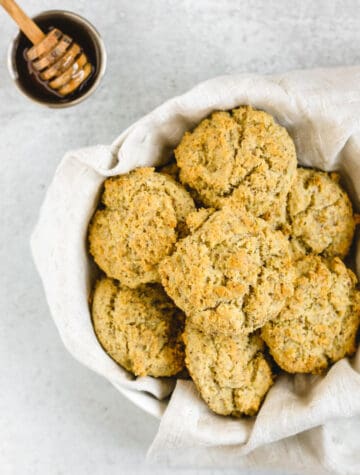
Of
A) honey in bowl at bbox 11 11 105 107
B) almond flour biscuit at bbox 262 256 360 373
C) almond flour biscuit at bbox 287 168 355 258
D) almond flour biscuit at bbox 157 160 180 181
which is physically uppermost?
honey in bowl at bbox 11 11 105 107

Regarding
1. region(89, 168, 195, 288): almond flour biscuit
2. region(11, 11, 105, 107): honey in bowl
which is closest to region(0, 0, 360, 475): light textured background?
region(11, 11, 105, 107): honey in bowl

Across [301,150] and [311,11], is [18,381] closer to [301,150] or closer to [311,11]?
Answer: [301,150]

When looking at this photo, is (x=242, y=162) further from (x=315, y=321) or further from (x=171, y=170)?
(x=315, y=321)

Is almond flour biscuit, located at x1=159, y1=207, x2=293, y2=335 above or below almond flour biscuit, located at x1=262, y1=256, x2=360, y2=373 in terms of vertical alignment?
above

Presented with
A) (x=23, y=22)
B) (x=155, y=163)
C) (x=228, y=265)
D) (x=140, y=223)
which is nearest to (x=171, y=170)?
(x=155, y=163)

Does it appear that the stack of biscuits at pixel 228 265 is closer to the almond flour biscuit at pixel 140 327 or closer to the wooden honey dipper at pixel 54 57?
the almond flour biscuit at pixel 140 327

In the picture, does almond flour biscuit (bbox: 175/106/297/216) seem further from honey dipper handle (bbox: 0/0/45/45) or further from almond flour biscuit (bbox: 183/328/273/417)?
honey dipper handle (bbox: 0/0/45/45)

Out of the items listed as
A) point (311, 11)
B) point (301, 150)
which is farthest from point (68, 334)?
point (311, 11)

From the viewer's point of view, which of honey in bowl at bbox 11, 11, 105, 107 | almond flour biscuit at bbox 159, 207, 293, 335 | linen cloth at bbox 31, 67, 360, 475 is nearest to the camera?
almond flour biscuit at bbox 159, 207, 293, 335
